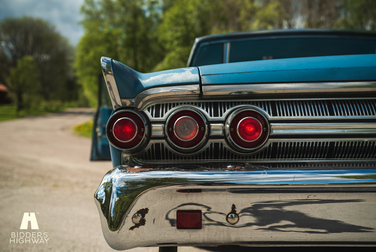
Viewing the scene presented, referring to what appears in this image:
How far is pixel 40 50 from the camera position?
47312 millimetres

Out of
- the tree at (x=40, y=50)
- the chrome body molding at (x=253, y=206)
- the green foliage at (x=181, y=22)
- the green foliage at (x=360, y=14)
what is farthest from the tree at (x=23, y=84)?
the chrome body molding at (x=253, y=206)

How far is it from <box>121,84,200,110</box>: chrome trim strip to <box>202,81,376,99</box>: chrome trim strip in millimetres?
64

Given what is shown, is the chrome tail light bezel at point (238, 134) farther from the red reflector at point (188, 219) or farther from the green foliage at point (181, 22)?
the green foliage at point (181, 22)

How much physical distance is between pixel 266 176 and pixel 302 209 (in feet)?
0.74

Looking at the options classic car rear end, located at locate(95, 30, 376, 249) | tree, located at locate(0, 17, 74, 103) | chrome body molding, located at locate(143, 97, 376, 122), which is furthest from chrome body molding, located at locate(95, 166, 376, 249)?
tree, located at locate(0, 17, 74, 103)

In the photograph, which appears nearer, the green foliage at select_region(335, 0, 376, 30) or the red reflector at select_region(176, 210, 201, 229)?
the red reflector at select_region(176, 210, 201, 229)

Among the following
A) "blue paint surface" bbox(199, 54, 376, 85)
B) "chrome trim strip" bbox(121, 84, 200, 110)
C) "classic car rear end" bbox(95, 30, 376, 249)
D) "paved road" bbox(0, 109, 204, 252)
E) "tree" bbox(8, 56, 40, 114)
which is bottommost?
"paved road" bbox(0, 109, 204, 252)

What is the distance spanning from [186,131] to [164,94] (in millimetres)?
232

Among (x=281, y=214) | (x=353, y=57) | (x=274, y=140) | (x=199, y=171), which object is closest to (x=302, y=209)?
(x=281, y=214)

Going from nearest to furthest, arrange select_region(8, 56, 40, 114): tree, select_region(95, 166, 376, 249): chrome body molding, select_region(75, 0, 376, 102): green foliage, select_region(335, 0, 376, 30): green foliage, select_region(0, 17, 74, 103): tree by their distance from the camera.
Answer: select_region(95, 166, 376, 249): chrome body molding < select_region(335, 0, 376, 30): green foliage < select_region(75, 0, 376, 102): green foliage < select_region(8, 56, 40, 114): tree < select_region(0, 17, 74, 103): tree

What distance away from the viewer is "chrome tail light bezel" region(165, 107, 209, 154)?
141 centimetres

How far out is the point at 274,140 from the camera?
56.0 inches

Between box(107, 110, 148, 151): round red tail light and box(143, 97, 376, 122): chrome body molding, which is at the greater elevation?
box(143, 97, 376, 122): chrome body molding

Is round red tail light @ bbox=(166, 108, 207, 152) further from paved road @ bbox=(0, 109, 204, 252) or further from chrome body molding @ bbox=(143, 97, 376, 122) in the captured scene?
paved road @ bbox=(0, 109, 204, 252)
